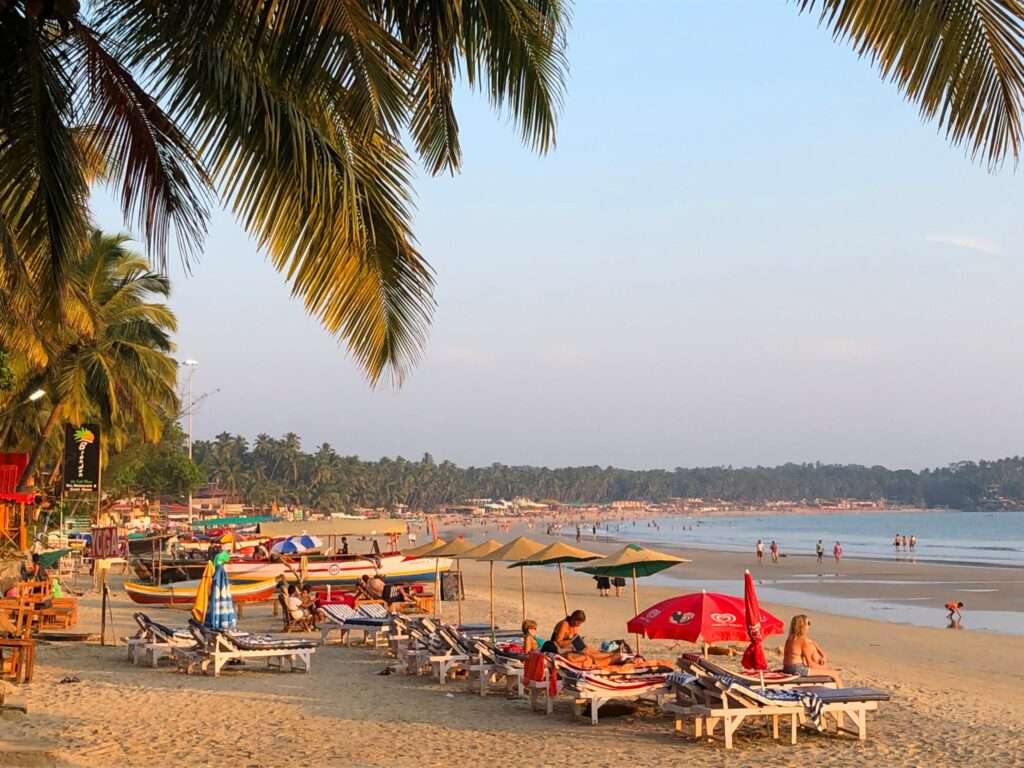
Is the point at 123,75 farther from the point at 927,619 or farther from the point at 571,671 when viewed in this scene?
the point at 927,619

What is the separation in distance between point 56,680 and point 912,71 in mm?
11449

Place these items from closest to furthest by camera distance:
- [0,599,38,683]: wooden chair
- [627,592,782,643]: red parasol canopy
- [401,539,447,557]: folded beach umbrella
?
[627,592,782,643]: red parasol canopy
[0,599,38,683]: wooden chair
[401,539,447,557]: folded beach umbrella

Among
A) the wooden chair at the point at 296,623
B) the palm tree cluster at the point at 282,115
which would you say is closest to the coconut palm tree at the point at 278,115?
the palm tree cluster at the point at 282,115

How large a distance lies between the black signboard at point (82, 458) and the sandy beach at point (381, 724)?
13.9 meters

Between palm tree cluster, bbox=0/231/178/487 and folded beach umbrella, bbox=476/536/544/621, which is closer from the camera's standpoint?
folded beach umbrella, bbox=476/536/544/621

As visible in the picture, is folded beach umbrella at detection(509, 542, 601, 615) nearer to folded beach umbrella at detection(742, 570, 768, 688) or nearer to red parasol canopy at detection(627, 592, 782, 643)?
red parasol canopy at detection(627, 592, 782, 643)

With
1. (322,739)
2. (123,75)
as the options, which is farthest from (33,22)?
(322,739)

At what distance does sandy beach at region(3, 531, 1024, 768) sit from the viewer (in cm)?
901

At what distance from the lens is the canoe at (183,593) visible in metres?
24.6

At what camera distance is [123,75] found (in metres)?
6.64

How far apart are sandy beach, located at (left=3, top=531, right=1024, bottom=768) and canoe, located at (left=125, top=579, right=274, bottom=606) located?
26.9 ft

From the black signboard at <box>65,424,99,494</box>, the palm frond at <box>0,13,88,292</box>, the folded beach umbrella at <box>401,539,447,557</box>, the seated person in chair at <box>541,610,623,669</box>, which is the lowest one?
the seated person in chair at <box>541,610,623,669</box>

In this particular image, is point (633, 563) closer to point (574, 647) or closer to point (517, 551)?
point (574, 647)

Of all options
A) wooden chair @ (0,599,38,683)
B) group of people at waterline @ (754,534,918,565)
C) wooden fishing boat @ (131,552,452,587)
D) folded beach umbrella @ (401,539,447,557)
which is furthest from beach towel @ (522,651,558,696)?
group of people at waterline @ (754,534,918,565)
